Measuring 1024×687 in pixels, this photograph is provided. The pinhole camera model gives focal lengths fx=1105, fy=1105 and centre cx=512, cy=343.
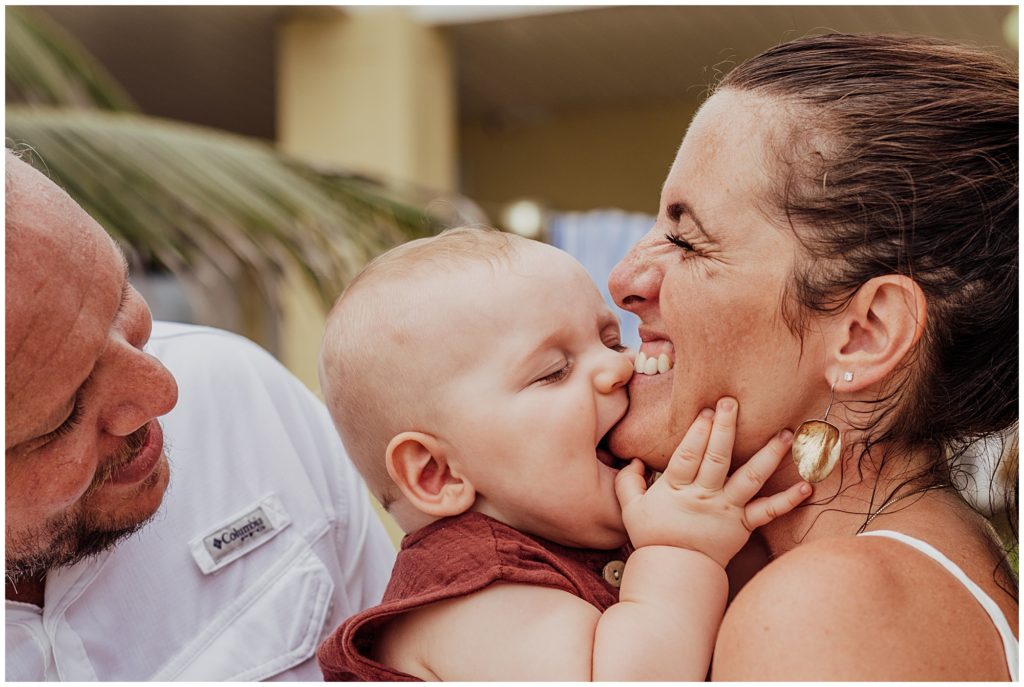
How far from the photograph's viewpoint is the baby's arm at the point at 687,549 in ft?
4.95

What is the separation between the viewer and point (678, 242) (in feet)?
5.58

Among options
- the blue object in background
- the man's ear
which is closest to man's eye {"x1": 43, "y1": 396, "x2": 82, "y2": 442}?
the man's ear

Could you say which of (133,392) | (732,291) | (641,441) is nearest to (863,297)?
(732,291)

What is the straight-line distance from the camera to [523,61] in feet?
24.5

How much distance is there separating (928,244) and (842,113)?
221 mm

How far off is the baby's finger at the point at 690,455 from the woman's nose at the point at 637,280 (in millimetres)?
251

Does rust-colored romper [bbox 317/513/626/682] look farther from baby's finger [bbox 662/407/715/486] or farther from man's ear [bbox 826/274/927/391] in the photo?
man's ear [bbox 826/274/927/391]

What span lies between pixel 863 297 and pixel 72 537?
134cm

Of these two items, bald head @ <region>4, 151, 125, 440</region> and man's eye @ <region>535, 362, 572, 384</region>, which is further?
man's eye @ <region>535, 362, 572, 384</region>

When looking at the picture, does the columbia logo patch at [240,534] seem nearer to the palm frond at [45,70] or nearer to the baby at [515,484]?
the baby at [515,484]

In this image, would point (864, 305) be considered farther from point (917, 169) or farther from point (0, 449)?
point (0, 449)

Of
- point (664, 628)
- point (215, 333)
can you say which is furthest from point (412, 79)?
point (664, 628)

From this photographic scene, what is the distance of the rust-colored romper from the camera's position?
65.4 inches

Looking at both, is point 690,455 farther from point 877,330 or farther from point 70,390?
point 70,390
